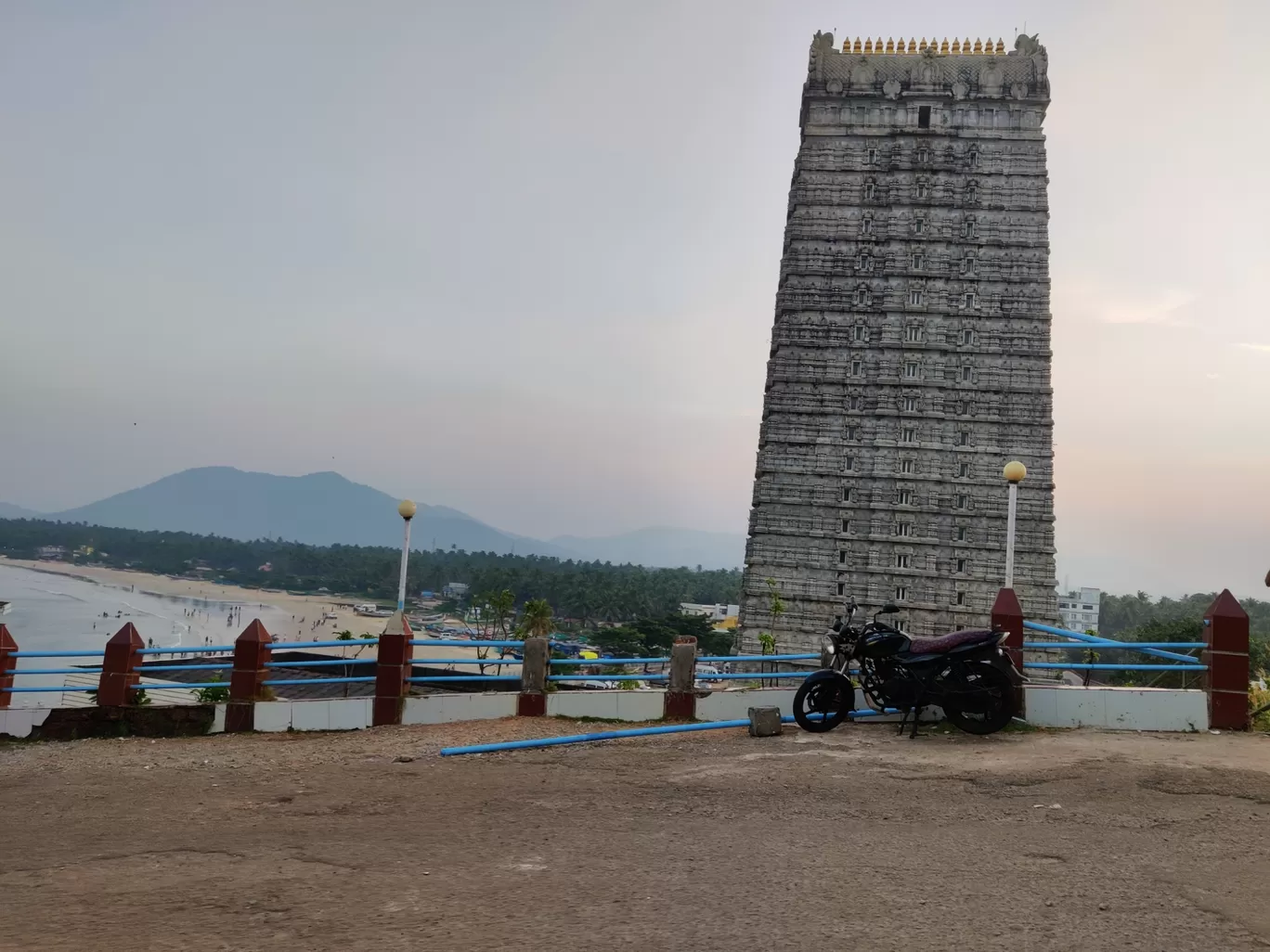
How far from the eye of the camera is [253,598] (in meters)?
163

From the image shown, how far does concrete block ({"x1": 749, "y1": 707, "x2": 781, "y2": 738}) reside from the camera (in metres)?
10.6

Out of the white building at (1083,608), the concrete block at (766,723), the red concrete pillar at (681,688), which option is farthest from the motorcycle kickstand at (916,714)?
the white building at (1083,608)

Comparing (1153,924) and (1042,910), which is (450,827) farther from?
(1153,924)

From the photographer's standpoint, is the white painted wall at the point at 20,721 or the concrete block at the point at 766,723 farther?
the white painted wall at the point at 20,721

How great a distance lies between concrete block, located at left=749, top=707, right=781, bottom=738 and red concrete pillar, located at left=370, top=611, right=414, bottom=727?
185 inches

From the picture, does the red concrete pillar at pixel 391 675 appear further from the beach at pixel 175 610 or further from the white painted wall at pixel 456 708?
the beach at pixel 175 610

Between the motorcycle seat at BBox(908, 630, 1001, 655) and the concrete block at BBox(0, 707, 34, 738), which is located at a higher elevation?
the motorcycle seat at BBox(908, 630, 1001, 655)

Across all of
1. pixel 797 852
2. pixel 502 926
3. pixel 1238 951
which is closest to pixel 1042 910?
pixel 1238 951

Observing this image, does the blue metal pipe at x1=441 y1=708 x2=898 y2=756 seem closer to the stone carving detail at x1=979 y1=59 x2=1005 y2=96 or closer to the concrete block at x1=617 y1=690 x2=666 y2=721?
the concrete block at x1=617 y1=690 x2=666 y2=721

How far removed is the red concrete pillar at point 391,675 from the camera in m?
12.7

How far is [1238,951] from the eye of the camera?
4.82m

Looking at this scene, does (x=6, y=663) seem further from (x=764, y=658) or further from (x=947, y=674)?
(x=947, y=674)

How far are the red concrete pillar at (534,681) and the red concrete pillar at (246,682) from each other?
3.48 meters

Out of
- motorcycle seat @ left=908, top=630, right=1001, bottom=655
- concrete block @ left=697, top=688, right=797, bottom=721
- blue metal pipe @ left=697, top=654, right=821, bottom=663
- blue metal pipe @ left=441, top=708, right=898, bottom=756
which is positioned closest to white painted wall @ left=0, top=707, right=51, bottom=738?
blue metal pipe @ left=441, top=708, right=898, bottom=756
